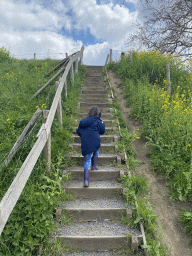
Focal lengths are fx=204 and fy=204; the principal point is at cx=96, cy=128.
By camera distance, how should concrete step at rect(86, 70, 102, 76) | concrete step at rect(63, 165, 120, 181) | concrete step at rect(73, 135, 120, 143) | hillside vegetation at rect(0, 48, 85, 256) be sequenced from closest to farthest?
1. hillside vegetation at rect(0, 48, 85, 256)
2. concrete step at rect(63, 165, 120, 181)
3. concrete step at rect(73, 135, 120, 143)
4. concrete step at rect(86, 70, 102, 76)

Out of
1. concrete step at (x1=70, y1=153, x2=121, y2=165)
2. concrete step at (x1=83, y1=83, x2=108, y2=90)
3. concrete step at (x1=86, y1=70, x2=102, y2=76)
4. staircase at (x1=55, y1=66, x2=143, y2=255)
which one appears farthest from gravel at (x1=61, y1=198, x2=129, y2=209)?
concrete step at (x1=86, y1=70, x2=102, y2=76)

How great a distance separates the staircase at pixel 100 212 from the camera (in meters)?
3.37

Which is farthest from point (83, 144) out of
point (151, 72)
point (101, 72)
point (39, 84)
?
point (101, 72)

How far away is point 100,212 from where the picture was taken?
3834 millimetres

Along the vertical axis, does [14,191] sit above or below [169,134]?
below

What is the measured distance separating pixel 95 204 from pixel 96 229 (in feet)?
1.81

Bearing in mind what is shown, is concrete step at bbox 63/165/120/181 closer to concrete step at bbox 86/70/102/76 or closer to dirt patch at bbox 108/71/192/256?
dirt patch at bbox 108/71/192/256

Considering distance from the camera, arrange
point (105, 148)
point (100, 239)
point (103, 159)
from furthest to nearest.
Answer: point (105, 148) → point (103, 159) → point (100, 239)

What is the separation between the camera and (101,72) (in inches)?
551

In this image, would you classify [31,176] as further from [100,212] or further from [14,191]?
[14,191]

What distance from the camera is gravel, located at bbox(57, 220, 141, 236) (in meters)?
3.50

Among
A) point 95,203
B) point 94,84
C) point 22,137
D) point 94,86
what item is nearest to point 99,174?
point 95,203

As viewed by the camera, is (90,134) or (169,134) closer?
(90,134)

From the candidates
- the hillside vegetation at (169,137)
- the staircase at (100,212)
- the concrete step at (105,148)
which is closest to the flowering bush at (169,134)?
the hillside vegetation at (169,137)
